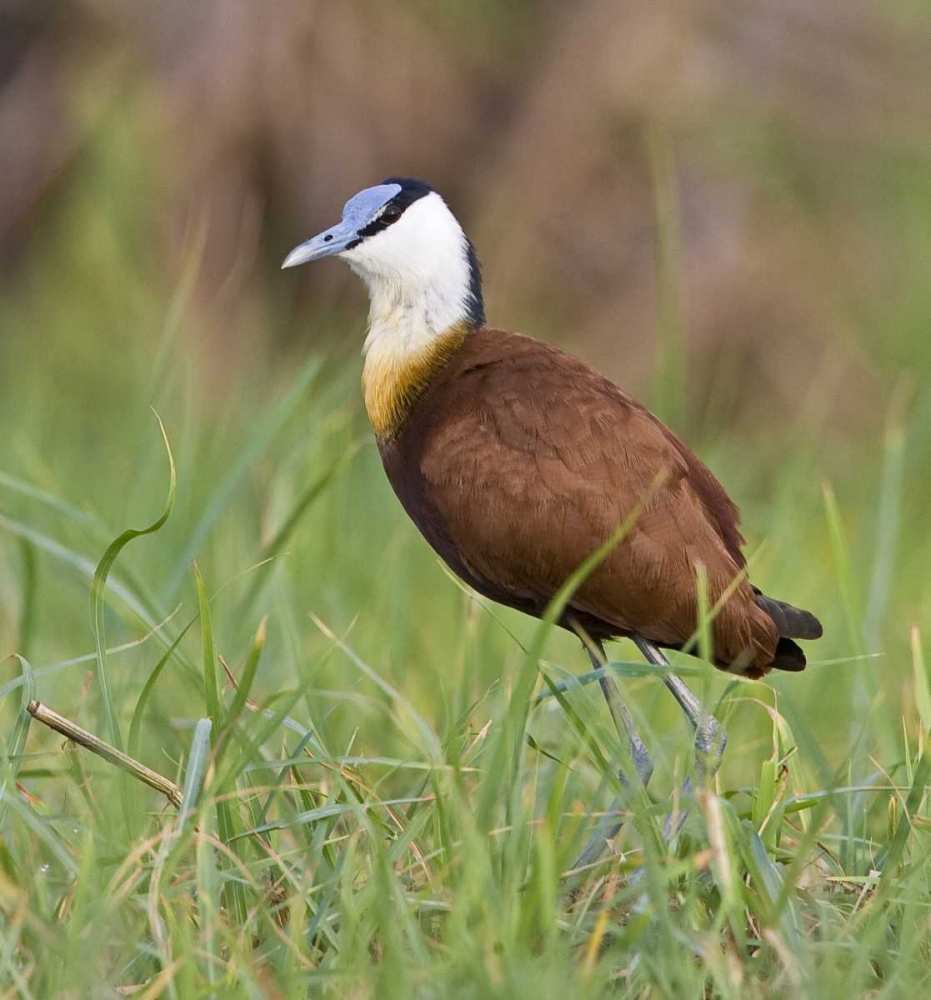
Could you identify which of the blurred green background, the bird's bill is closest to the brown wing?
the bird's bill

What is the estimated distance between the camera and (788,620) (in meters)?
2.94

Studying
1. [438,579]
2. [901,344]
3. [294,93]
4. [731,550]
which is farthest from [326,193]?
[731,550]

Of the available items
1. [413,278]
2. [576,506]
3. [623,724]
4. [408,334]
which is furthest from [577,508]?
[413,278]

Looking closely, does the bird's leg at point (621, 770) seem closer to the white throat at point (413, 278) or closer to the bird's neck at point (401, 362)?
the bird's neck at point (401, 362)

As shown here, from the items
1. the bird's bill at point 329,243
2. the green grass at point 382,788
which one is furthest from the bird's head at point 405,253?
the green grass at point 382,788

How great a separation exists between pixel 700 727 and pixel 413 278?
118 centimetres

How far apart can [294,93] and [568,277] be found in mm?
1260

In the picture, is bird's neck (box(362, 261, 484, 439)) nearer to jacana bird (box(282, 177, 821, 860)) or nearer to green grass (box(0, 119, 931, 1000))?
jacana bird (box(282, 177, 821, 860))

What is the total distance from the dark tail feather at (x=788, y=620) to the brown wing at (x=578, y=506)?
0.06 metres

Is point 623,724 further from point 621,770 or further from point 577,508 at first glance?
point 577,508

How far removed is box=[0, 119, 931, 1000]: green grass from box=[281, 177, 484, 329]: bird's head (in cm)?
31

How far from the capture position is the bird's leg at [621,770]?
2420 millimetres

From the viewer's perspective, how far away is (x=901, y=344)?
600 centimetres

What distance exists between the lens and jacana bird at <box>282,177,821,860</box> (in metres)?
2.76
